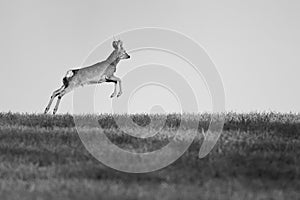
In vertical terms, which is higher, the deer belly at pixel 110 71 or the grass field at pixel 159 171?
the deer belly at pixel 110 71

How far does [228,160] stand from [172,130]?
284cm

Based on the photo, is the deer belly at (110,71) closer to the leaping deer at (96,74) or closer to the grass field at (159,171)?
the leaping deer at (96,74)

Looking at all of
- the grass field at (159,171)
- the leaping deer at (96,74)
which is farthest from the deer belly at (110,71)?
the grass field at (159,171)

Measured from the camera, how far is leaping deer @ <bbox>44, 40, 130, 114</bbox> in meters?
19.6

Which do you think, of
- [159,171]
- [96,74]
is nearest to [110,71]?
[96,74]

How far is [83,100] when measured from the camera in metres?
17.9

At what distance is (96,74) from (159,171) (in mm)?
9665

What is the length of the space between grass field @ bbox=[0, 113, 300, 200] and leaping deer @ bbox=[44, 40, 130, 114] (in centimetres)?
489

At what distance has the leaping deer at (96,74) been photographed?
772 inches

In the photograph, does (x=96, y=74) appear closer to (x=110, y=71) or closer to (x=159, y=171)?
(x=110, y=71)

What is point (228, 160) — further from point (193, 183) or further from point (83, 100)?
point (83, 100)

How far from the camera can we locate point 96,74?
64.4ft

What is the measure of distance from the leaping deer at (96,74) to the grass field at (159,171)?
4886 mm

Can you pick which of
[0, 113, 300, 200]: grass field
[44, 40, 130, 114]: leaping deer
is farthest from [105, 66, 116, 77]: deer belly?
[0, 113, 300, 200]: grass field
